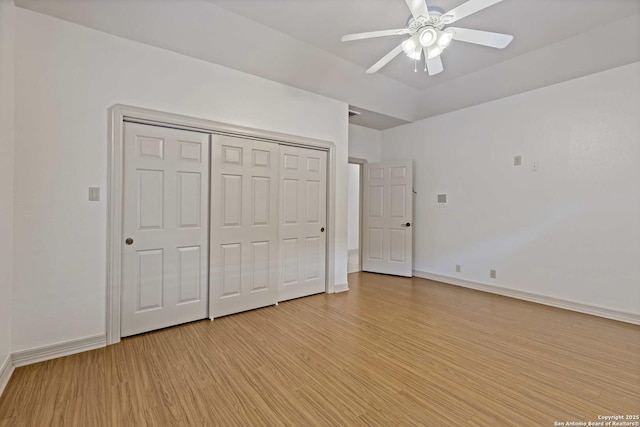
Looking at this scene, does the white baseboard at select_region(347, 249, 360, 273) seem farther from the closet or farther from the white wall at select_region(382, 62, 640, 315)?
the closet

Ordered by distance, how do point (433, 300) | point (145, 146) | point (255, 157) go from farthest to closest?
point (433, 300), point (255, 157), point (145, 146)

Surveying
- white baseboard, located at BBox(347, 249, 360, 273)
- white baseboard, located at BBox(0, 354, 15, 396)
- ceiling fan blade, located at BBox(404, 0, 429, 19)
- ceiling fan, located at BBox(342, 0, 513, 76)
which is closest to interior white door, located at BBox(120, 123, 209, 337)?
white baseboard, located at BBox(0, 354, 15, 396)

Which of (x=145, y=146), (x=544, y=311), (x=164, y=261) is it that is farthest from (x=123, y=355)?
(x=544, y=311)

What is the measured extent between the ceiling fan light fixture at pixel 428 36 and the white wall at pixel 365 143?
322 cm

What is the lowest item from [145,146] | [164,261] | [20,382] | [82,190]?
[20,382]

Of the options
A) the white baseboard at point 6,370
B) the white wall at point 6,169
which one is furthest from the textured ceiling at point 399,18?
the white baseboard at point 6,370

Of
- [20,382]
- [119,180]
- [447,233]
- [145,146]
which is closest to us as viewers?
[20,382]

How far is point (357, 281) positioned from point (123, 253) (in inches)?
135

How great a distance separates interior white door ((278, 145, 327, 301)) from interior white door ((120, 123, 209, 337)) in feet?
3.28

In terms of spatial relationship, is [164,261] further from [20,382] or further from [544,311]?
[544,311]

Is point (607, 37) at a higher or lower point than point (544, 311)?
higher

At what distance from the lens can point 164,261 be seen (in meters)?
2.89

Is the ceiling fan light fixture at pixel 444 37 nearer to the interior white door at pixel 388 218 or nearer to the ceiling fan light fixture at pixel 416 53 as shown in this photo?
the ceiling fan light fixture at pixel 416 53

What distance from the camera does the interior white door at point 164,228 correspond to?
106 inches
